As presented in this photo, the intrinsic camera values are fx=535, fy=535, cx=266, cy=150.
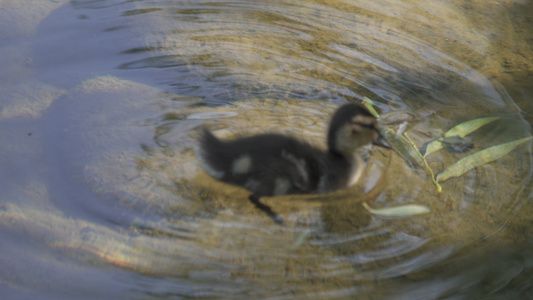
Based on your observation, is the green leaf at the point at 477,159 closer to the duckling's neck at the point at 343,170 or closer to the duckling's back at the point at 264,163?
the duckling's neck at the point at 343,170

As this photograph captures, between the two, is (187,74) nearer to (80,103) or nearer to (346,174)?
(80,103)

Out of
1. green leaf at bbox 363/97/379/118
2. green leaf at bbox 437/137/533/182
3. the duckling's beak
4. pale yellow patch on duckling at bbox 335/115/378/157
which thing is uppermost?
pale yellow patch on duckling at bbox 335/115/378/157

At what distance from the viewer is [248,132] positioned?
309cm

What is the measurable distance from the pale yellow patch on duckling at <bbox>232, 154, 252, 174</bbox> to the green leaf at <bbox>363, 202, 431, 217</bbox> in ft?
2.09

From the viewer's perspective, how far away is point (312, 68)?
3.75m

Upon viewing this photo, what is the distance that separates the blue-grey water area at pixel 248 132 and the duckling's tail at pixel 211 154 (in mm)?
80

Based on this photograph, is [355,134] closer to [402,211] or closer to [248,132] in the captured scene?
[402,211]

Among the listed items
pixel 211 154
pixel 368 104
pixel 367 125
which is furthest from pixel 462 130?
pixel 211 154

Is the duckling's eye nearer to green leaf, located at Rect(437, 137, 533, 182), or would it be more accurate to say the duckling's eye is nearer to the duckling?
the duckling

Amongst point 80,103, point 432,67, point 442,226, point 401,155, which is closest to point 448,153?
point 401,155

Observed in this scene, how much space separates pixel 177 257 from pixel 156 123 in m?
1.11

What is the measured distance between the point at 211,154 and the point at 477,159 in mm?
1496

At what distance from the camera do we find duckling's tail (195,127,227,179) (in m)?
2.71

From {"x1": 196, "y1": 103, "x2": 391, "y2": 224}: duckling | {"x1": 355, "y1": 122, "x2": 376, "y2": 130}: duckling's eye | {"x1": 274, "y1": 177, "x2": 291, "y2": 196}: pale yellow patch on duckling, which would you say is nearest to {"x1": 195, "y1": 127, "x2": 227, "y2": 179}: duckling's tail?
{"x1": 196, "y1": 103, "x2": 391, "y2": 224}: duckling
